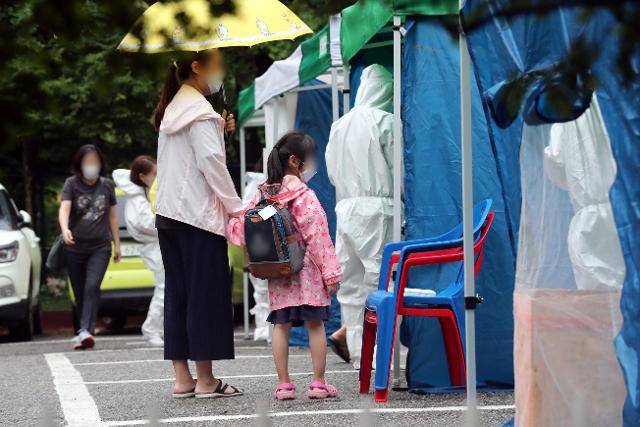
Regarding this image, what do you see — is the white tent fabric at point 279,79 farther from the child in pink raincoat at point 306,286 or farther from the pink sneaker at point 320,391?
the pink sneaker at point 320,391

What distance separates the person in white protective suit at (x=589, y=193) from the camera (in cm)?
438

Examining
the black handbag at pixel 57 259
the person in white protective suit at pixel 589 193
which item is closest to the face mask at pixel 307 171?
the person in white protective suit at pixel 589 193

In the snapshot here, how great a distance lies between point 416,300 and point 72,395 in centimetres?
223

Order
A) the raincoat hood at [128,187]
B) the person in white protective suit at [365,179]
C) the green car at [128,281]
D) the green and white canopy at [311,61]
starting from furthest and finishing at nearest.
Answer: the green car at [128,281] < the raincoat hood at [128,187] < the person in white protective suit at [365,179] < the green and white canopy at [311,61]

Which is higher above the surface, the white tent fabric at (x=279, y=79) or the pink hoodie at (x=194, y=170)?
the white tent fabric at (x=279, y=79)

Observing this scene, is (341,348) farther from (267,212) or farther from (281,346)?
(267,212)

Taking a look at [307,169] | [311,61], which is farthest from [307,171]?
[311,61]

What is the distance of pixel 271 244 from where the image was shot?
698cm

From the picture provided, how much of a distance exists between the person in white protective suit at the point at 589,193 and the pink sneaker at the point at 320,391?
108 inches

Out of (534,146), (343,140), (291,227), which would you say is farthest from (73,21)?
(343,140)

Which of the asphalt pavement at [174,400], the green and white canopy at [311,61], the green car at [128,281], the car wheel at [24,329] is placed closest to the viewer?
the asphalt pavement at [174,400]

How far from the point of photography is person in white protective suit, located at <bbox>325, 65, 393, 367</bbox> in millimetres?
8148

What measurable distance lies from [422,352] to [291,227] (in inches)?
41.1

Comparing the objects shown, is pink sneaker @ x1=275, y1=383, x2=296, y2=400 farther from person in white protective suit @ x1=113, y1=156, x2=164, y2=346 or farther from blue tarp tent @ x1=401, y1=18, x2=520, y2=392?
person in white protective suit @ x1=113, y1=156, x2=164, y2=346
